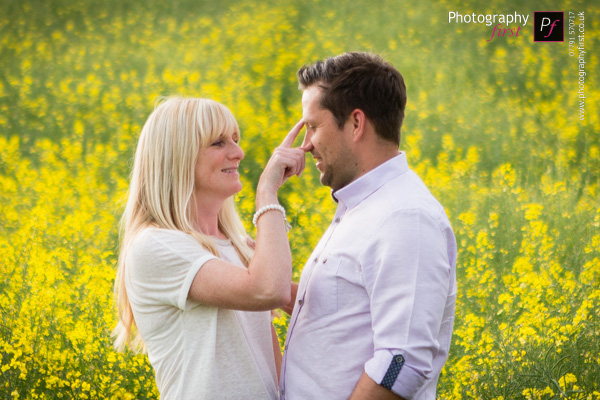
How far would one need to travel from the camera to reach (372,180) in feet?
5.76

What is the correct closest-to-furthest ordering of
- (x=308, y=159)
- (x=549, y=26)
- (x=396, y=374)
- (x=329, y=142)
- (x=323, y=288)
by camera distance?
(x=396, y=374), (x=323, y=288), (x=329, y=142), (x=549, y=26), (x=308, y=159)

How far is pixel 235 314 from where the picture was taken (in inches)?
72.9

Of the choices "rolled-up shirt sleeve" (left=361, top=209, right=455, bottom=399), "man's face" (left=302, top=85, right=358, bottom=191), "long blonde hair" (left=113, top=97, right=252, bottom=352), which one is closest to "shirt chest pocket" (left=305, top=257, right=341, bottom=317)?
"rolled-up shirt sleeve" (left=361, top=209, right=455, bottom=399)

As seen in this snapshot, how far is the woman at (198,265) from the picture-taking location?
1.70 m

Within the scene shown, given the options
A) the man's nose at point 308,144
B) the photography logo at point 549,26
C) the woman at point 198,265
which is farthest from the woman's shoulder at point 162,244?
the photography logo at point 549,26

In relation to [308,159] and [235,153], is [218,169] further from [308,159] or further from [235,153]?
[308,159]

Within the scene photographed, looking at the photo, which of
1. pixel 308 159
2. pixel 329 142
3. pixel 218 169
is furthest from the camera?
pixel 308 159

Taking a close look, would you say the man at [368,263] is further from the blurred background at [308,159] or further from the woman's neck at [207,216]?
the blurred background at [308,159]

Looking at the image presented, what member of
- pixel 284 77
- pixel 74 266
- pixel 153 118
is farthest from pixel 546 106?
pixel 153 118

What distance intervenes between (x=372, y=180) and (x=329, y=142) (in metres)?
0.17

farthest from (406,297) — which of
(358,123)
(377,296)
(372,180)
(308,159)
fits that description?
(308,159)

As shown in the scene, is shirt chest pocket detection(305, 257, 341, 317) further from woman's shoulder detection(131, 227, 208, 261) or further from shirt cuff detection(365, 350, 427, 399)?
woman's shoulder detection(131, 227, 208, 261)

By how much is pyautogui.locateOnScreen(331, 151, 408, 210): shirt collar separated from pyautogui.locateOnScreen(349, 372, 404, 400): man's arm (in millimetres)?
494

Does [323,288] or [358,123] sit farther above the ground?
[358,123]
